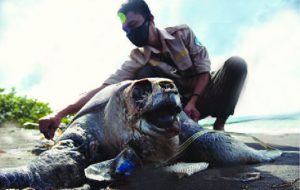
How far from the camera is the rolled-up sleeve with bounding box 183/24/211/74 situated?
12.1ft

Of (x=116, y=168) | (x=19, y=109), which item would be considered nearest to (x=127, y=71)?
(x=116, y=168)

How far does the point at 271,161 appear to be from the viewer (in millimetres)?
2555

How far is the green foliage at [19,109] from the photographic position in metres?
9.77

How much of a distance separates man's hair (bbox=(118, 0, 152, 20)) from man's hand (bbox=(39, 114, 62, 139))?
55.5 inches

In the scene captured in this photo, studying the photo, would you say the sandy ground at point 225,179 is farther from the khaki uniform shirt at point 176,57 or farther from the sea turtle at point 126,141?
the khaki uniform shirt at point 176,57

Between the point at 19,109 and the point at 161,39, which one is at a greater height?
the point at 161,39

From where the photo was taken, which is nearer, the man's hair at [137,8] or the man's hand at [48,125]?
the man's hand at [48,125]

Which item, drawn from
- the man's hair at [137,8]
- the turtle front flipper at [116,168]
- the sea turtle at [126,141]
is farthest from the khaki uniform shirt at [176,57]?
the turtle front flipper at [116,168]

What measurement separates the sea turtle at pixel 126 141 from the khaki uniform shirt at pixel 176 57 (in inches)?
51.2

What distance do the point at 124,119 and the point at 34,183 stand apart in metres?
0.60

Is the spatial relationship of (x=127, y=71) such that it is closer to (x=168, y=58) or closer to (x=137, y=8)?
(x=168, y=58)

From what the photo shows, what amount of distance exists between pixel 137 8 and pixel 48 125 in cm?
156

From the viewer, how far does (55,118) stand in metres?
2.94

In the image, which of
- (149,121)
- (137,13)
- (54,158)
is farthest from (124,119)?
(137,13)
